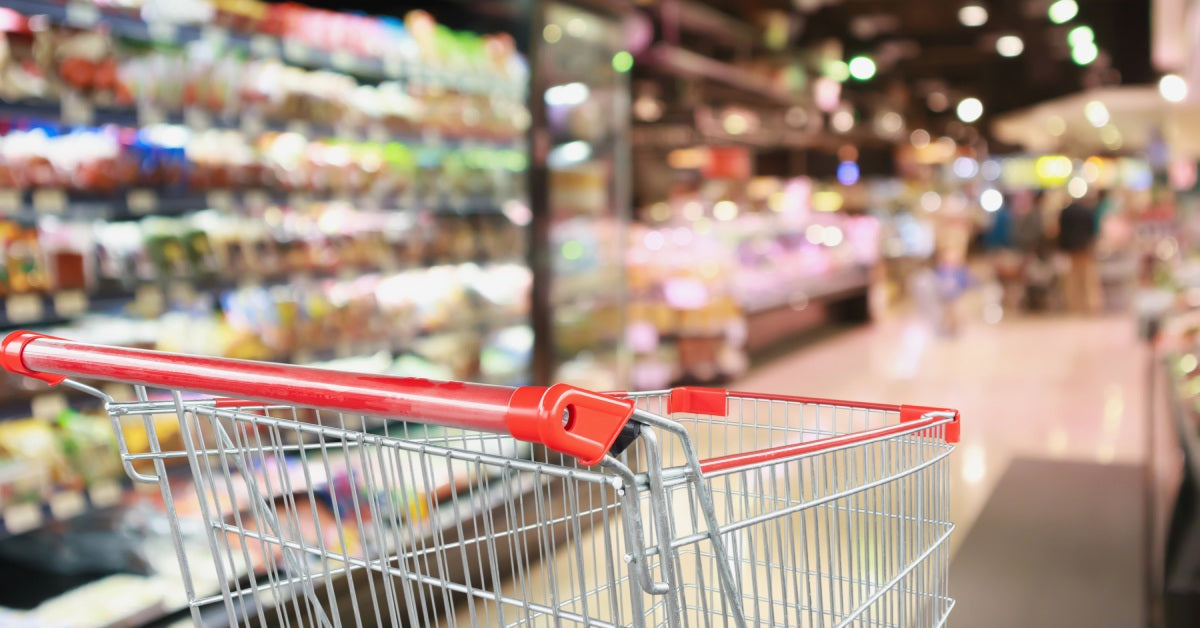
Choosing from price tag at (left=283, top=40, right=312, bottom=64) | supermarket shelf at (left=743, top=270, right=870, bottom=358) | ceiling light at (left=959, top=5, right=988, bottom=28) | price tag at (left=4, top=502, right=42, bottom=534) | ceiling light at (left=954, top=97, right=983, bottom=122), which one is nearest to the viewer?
price tag at (left=4, top=502, right=42, bottom=534)

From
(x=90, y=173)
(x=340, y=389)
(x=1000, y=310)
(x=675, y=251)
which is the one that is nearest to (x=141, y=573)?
(x=90, y=173)

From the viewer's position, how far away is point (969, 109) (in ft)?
64.8

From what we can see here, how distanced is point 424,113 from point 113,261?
1.51 metres

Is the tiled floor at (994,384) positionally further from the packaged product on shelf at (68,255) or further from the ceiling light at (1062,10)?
the ceiling light at (1062,10)

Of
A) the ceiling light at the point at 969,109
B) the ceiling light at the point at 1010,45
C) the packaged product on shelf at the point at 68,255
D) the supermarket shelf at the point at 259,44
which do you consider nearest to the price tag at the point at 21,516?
the packaged product on shelf at the point at 68,255

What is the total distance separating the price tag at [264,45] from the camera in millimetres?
3242

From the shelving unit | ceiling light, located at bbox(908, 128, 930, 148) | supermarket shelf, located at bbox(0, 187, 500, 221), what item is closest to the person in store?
ceiling light, located at bbox(908, 128, 930, 148)

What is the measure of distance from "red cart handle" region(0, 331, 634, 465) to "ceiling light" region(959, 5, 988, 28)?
1110cm

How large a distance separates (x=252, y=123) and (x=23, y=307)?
0.94 meters

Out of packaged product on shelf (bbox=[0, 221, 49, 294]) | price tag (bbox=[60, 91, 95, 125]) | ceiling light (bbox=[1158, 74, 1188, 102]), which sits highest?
ceiling light (bbox=[1158, 74, 1188, 102])

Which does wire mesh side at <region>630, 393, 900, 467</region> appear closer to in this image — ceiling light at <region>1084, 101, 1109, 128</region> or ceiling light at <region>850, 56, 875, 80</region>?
ceiling light at <region>850, 56, 875, 80</region>

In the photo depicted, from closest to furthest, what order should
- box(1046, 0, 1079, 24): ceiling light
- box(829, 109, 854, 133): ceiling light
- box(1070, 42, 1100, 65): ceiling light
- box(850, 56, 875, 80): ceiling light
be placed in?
box(1046, 0, 1079, 24): ceiling light
box(829, 109, 854, 133): ceiling light
box(1070, 42, 1100, 65): ceiling light
box(850, 56, 875, 80): ceiling light

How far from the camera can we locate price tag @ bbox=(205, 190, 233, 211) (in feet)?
10.4

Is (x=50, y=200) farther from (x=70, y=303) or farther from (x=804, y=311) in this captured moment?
(x=804, y=311)
